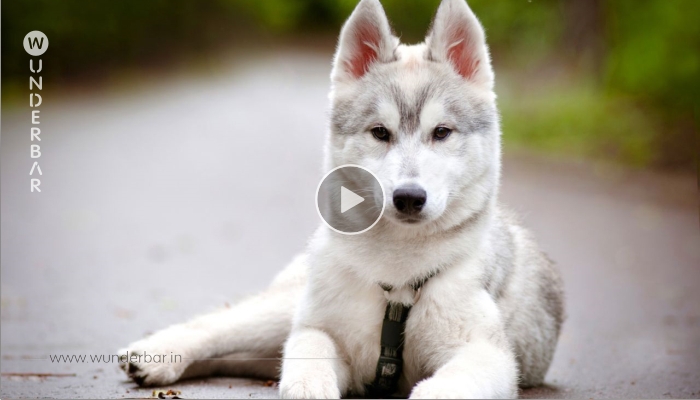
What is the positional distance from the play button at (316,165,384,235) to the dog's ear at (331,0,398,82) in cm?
52

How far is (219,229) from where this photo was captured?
9633 millimetres

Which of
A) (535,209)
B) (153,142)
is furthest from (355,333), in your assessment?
(153,142)

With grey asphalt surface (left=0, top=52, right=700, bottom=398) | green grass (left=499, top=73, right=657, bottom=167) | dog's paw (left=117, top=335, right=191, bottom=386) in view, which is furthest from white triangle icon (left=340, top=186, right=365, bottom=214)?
green grass (left=499, top=73, right=657, bottom=167)

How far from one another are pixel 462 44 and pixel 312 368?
1.71m

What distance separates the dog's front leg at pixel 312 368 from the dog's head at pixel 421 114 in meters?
0.70

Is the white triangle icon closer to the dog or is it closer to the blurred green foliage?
the dog

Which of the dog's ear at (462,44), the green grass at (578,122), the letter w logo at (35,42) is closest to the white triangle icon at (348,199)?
the dog's ear at (462,44)

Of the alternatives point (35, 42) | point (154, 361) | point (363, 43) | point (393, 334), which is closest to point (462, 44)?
point (363, 43)

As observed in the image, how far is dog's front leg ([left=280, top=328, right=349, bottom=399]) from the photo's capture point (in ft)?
11.2

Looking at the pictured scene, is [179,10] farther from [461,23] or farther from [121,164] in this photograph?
[121,164]

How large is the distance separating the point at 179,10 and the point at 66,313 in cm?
239

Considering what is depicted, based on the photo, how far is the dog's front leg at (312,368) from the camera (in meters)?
3.41

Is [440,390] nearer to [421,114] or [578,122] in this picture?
[421,114]

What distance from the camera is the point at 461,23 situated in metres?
3.98
